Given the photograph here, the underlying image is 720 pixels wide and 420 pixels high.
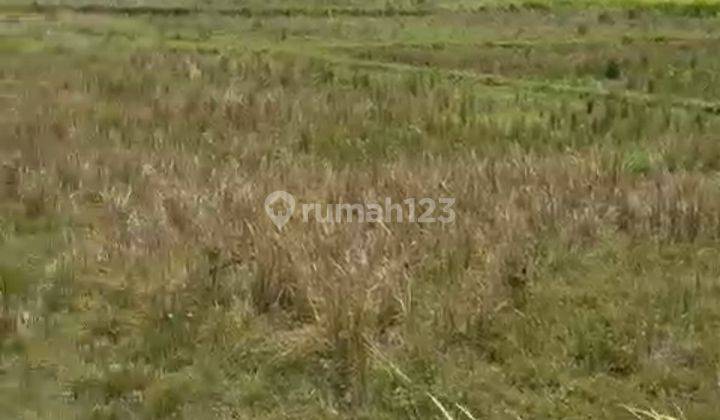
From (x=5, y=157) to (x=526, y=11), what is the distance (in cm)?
2509

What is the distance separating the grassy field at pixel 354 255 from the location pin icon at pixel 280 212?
0.44ft

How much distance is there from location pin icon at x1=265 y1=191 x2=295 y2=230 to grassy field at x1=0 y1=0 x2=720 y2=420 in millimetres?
135

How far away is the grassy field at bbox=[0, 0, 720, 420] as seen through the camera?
5992 millimetres

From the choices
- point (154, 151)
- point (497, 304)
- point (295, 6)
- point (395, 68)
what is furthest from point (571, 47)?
point (497, 304)

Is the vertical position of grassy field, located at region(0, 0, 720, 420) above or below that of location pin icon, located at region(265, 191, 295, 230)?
below

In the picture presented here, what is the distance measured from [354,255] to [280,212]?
143cm

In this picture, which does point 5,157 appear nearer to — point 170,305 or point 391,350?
point 170,305

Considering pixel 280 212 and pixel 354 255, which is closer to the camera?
pixel 354 255

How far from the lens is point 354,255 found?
7254 mm

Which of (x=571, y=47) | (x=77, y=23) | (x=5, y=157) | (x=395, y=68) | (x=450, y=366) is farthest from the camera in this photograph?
(x=77, y=23)

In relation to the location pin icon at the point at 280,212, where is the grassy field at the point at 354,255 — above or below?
below

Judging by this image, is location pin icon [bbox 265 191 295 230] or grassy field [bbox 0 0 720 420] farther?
location pin icon [bbox 265 191 295 230]

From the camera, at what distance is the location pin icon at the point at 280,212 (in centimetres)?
810

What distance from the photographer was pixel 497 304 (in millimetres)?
6988
